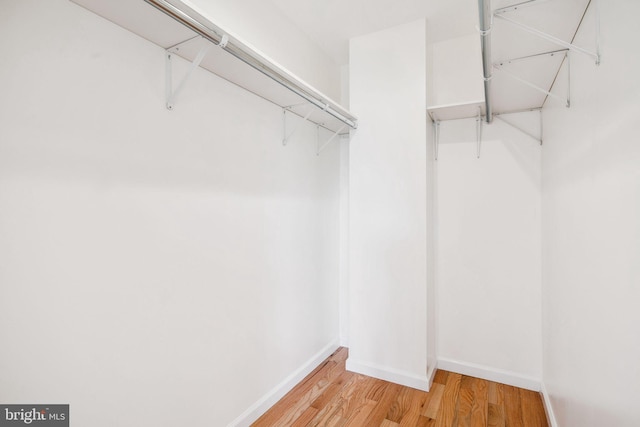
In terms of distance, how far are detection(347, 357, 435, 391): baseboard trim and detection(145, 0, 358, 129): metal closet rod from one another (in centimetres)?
200

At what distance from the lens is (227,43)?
122 cm

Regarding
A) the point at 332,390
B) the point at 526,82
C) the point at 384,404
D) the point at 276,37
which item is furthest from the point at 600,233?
the point at 276,37

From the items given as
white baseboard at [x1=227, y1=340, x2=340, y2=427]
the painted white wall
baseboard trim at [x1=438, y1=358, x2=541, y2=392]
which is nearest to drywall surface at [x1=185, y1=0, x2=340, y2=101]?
the painted white wall

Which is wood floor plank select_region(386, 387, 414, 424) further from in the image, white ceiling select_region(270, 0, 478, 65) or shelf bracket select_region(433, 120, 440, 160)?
white ceiling select_region(270, 0, 478, 65)

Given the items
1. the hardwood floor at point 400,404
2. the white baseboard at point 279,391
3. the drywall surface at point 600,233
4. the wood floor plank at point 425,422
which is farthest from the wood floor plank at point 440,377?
the white baseboard at point 279,391

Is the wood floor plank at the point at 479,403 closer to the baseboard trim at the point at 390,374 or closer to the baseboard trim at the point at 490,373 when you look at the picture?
the baseboard trim at the point at 490,373

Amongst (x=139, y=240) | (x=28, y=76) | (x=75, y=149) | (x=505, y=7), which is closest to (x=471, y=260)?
(x=505, y=7)

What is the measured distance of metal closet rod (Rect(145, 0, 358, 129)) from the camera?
0.99 meters

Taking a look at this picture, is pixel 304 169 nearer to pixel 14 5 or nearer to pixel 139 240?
pixel 139 240

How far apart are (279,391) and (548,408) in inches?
68.4

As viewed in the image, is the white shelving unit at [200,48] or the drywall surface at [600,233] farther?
the white shelving unit at [200,48]

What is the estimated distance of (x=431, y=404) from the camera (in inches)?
81.0

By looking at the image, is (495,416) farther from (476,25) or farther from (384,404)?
(476,25)

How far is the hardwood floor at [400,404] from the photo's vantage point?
189 cm
